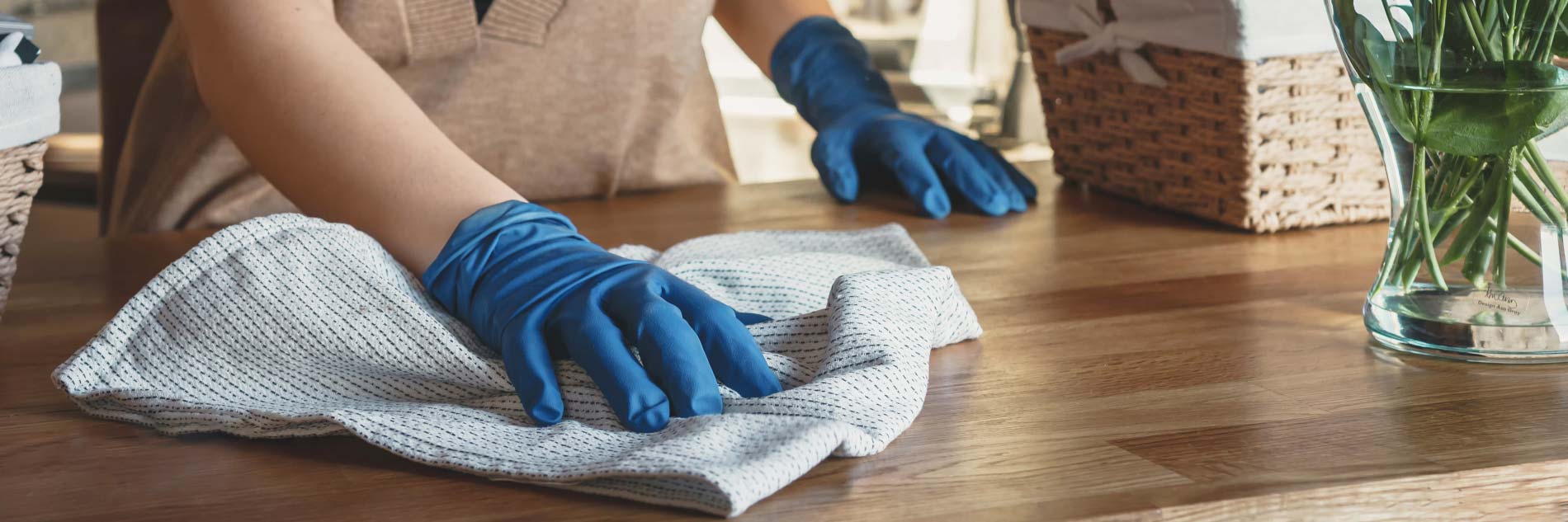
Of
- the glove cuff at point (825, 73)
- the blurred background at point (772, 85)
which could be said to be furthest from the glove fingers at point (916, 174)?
the blurred background at point (772, 85)

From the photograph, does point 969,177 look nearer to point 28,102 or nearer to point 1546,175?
point 1546,175

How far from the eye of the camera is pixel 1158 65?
3.47 ft

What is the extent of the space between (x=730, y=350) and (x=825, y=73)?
2.44ft

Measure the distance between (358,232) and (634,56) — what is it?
616 mm

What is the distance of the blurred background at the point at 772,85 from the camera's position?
3.81 m

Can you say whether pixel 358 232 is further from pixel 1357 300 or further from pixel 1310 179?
pixel 1310 179

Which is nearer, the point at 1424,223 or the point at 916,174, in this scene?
the point at 1424,223

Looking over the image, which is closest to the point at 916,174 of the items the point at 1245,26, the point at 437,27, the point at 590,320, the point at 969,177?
the point at 969,177

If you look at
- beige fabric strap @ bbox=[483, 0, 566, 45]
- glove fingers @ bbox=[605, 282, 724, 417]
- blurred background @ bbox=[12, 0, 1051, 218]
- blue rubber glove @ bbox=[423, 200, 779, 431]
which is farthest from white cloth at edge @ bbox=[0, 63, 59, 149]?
blurred background @ bbox=[12, 0, 1051, 218]

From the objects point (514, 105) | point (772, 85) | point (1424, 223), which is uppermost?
point (1424, 223)

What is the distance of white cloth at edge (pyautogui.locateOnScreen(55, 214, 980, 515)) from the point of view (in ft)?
1.73

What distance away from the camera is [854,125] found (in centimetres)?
123

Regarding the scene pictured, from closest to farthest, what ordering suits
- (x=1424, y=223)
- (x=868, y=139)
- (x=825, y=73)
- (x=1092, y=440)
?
(x=1092, y=440), (x=1424, y=223), (x=868, y=139), (x=825, y=73)

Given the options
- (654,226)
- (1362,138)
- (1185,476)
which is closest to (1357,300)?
(1362,138)
